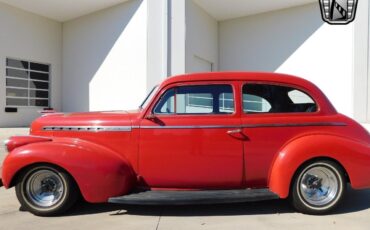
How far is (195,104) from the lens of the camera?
525 cm

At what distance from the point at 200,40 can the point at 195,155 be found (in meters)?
13.2

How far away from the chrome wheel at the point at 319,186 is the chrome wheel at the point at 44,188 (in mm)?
2981

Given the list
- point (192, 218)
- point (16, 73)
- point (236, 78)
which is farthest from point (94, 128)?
point (16, 73)

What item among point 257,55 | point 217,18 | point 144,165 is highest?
→ point 217,18

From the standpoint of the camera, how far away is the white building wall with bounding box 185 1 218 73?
637 inches

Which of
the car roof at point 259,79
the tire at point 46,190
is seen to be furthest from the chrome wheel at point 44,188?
the car roof at point 259,79

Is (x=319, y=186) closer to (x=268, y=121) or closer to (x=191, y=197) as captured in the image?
(x=268, y=121)

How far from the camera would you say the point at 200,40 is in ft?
57.4

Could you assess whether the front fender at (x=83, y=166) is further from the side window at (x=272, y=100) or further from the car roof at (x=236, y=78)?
the side window at (x=272, y=100)

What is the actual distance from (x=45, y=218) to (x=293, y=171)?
9.96 ft

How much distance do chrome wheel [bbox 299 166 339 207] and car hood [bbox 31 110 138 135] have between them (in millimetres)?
2289

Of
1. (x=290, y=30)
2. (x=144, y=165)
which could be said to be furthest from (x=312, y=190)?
(x=290, y=30)

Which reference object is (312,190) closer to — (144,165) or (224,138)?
(224,138)

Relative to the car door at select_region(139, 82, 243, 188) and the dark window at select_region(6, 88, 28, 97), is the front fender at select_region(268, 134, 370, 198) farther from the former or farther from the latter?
the dark window at select_region(6, 88, 28, 97)
